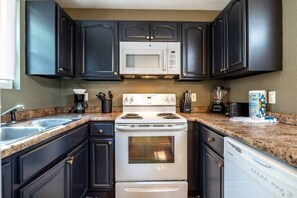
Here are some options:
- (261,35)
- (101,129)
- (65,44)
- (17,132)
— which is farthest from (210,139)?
(65,44)

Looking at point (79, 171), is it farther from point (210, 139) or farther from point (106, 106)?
point (210, 139)

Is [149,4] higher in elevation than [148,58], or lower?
higher

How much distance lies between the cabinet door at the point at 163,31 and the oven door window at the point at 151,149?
3.95ft

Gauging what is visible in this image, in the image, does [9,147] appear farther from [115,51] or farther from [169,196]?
[115,51]

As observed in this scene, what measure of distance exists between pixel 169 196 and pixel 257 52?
1.56 meters

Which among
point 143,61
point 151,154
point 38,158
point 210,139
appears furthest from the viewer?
point 143,61

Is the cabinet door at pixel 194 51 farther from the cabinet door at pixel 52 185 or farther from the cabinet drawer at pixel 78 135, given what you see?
the cabinet door at pixel 52 185

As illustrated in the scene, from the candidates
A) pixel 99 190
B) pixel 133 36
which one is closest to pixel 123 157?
pixel 99 190

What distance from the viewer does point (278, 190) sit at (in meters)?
0.74

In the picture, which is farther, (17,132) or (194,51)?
(194,51)

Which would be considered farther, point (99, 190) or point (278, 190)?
point (99, 190)

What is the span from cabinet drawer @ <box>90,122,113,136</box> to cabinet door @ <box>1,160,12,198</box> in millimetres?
1228

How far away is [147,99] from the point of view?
2676mm

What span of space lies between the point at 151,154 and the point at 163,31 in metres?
1.46
